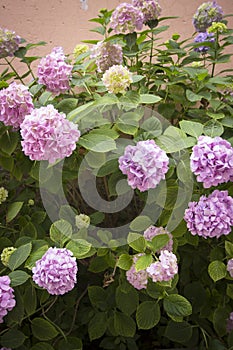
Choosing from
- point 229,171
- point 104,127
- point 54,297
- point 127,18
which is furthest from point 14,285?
point 127,18

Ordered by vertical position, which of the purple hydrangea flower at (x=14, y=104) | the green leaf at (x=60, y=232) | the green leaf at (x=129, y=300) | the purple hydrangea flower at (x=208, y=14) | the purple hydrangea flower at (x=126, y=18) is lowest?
the green leaf at (x=129, y=300)

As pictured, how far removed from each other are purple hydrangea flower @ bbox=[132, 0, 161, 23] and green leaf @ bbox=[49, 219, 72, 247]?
0.59 m

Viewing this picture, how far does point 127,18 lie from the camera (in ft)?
3.97

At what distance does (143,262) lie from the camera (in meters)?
1.02

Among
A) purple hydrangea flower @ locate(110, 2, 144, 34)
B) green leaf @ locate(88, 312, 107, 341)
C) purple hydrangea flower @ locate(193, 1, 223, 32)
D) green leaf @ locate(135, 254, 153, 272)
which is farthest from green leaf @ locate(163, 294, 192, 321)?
purple hydrangea flower @ locate(193, 1, 223, 32)

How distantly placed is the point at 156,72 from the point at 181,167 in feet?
1.61

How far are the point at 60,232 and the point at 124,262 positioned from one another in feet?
0.50

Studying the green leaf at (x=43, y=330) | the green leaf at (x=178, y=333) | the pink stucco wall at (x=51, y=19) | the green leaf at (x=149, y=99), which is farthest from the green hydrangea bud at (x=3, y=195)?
the pink stucco wall at (x=51, y=19)

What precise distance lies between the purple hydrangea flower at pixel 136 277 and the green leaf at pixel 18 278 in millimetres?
219

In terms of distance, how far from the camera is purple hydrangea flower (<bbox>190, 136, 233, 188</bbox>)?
0.98m

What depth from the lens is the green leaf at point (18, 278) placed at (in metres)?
1.01

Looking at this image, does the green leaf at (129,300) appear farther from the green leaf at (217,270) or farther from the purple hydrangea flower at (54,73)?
the purple hydrangea flower at (54,73)

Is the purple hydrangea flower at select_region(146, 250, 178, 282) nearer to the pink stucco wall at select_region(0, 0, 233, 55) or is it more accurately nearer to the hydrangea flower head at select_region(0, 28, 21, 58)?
the hydrangea flower head at select_region(0, 28, 21, 58)

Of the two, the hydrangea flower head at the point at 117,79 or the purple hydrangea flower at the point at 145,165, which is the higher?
the hydrangea flower head at the point at 117,79
